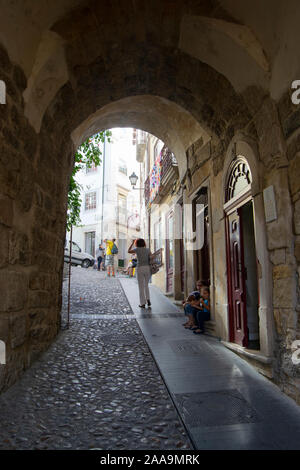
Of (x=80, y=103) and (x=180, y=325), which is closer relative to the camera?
(x=80, y=103)

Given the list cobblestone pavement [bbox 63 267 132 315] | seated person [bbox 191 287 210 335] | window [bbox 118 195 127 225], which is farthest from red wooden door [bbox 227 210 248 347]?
window [bbox 118 195 127 225]

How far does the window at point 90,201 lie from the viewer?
25.3 meters

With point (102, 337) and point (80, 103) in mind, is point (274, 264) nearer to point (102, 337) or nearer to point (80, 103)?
point (102, 337)

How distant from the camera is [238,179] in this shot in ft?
14.3

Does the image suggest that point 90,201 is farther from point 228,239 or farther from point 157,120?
point 228,239

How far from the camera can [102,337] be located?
453cm

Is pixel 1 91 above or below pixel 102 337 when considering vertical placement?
above

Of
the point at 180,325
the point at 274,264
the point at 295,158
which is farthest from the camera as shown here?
the point at 180,325

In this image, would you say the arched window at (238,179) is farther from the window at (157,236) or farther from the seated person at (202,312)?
the window at (157,236)

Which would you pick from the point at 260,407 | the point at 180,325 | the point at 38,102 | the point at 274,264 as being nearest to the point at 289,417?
the point at 260,407

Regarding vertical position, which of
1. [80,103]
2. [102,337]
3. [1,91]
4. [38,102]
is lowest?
[102,337]

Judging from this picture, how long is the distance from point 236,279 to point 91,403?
2684 mm

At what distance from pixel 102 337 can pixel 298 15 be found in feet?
14.1

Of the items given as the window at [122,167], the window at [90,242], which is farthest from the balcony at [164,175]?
the window at [122,167]
